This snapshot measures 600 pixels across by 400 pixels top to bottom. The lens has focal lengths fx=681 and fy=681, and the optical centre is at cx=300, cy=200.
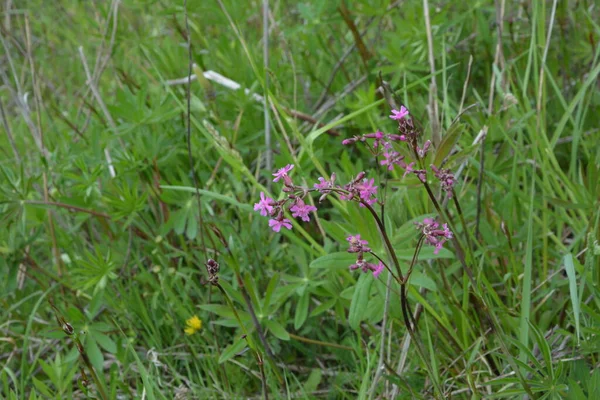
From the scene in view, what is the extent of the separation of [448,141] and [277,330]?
67 cm

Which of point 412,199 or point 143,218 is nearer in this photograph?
point 412,199

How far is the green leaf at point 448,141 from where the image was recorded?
4.74ft

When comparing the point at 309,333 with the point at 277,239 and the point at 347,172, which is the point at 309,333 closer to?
the point at 277,239

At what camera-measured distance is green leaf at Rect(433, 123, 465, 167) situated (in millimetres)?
1445

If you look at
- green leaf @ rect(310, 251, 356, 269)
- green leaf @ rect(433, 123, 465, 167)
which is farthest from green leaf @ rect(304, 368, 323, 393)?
green leaf @ rect(433, 123, 465, 167)

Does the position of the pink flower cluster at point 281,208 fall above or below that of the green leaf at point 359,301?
above

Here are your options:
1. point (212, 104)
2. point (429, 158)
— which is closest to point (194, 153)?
point (212, 104)

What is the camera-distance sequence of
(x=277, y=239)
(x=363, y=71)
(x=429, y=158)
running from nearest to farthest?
(x=429, y=158), (x=277, y=239), (x=363, y=71)

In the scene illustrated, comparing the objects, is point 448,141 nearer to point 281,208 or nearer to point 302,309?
point 281,208

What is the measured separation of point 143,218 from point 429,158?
1.17m

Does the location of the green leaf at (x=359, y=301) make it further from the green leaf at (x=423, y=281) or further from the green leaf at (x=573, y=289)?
the green leaf at (x=573, y=289)

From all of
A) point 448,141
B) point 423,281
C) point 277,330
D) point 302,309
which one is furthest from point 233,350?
point 448,141

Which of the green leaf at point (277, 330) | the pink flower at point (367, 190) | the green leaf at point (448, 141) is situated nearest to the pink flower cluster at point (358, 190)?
the pink flower at point (367, 190)

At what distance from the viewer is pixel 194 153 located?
2420mm
